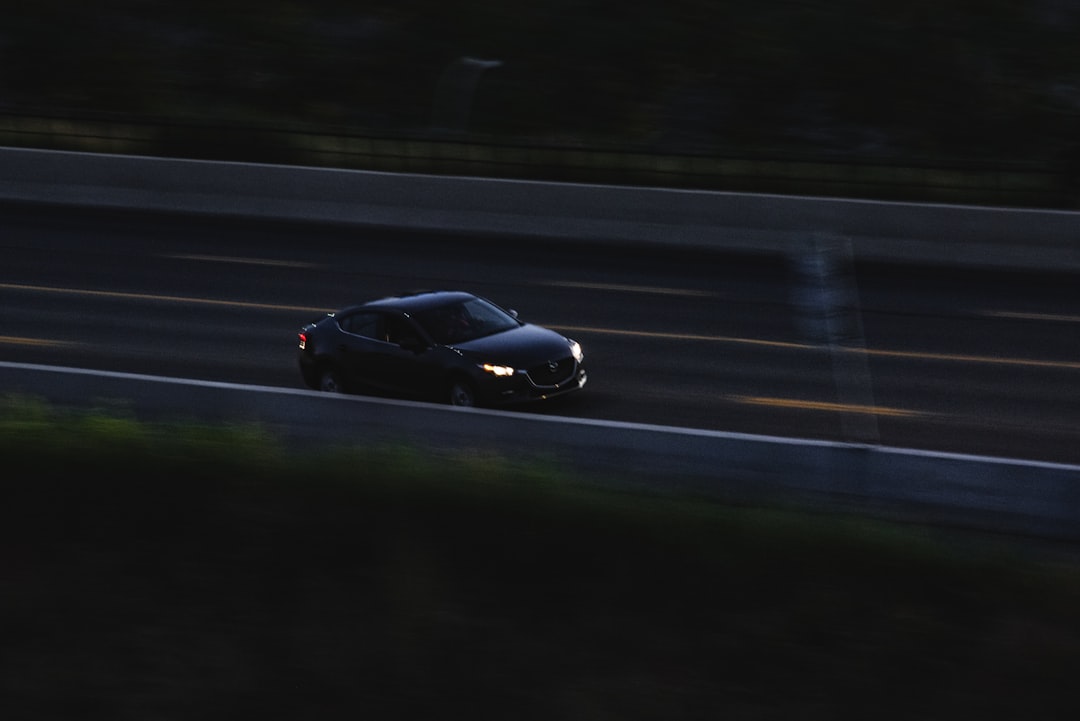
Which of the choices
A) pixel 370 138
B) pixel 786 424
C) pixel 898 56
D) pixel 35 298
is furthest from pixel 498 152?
pixel 786 424

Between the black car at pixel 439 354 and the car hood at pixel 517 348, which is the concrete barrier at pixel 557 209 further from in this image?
the car hood at pixel 517 348

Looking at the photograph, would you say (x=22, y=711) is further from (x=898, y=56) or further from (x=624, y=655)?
(x=898, y=56)

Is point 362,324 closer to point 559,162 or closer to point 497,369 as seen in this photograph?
point 497,369

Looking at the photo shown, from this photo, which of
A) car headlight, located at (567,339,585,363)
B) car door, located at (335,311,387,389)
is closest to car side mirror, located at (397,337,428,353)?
car door, located at (335,311,387,389)

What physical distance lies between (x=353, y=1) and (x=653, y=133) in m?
11.9

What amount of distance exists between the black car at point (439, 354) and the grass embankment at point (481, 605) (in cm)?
480

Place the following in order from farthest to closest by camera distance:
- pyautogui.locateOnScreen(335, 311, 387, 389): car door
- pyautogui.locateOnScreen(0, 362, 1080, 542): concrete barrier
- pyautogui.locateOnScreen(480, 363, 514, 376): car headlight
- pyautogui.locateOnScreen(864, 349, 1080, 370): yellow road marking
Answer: pyautogui.locateOnScreen(864, 349, 1080, 370): yellow road marking < pyautogui.locateOnScreen(335, 311, 387, 389): car door < pyautogui.locateOnScreen(480, 363, 514, 376): car headlight < pyautogui.locateOnScreen(0, 362, 1080, 542): concrete barrier

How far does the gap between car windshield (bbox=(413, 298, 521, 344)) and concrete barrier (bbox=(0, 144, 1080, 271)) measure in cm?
934

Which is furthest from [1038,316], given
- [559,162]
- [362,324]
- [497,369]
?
[559,162]

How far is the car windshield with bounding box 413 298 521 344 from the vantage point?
16.9m

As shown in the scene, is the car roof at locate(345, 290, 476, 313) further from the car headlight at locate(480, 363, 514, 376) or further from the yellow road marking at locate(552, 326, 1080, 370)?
the yellow road marking at locate(552, 326, 1080, 370)

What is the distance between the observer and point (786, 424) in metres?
15.9

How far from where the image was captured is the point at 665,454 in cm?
1303

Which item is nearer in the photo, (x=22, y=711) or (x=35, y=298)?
(x=22, y=711)
